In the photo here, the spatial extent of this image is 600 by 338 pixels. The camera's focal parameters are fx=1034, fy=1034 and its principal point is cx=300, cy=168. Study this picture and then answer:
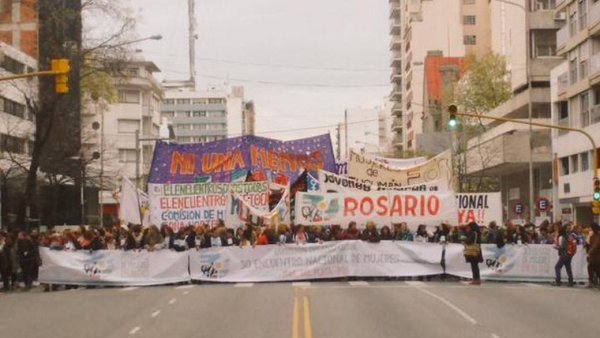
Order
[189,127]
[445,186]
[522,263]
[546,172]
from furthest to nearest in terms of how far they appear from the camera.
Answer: [189,127] < [546,172] < [445,186] < [522,263]

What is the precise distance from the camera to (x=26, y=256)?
88.0 feet

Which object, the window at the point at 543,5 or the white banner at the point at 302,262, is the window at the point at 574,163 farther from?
the white banner at the point at 302,262

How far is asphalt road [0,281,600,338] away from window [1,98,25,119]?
4173 centimetres

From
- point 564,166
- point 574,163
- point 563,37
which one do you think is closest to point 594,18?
point 563,37

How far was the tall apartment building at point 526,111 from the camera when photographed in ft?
213

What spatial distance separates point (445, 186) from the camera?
1194 inches

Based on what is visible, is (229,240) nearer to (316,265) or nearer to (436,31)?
(316,265)

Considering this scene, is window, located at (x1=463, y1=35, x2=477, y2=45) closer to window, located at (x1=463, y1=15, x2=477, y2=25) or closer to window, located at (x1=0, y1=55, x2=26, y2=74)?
window, located at (x1=463, y1=15, x2=477, y2=25)

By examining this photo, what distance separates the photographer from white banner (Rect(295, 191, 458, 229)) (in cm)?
2848

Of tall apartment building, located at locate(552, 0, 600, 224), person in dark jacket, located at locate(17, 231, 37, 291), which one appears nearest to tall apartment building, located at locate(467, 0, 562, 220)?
tall apartment building, located at locate(552, 0, 600, 224)

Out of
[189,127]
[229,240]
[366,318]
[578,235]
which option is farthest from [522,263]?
[189,127]

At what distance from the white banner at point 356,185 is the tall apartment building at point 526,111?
3069cm

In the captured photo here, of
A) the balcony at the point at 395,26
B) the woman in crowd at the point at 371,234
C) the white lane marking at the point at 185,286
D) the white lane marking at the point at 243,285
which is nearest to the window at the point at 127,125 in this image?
the balcony at the point at 395,26

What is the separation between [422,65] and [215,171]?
321 feet
